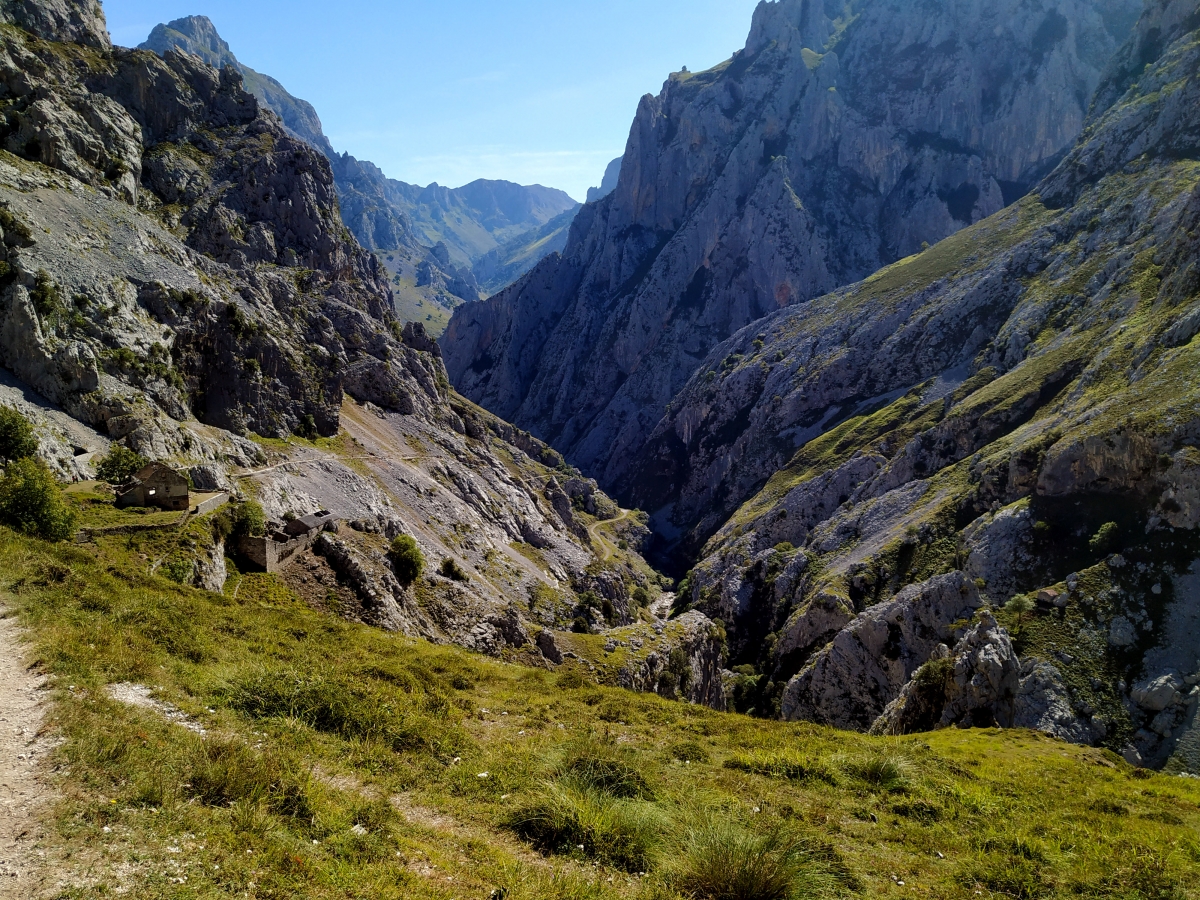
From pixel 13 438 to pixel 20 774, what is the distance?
34.0 meters

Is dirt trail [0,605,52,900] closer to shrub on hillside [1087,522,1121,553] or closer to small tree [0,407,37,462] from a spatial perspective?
small tree [0,407,37,462]

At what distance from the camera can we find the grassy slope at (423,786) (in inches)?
373

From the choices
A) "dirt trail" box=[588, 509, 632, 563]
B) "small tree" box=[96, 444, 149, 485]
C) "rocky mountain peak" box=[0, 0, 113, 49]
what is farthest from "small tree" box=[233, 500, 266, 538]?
"rocky mountain peak" box=[0, 0, 113, 49]

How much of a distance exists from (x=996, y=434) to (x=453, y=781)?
100m

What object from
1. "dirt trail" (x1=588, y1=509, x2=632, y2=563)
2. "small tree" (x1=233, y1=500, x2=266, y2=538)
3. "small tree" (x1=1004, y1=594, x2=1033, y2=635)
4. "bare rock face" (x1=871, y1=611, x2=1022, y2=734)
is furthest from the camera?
"dirt trail" (x1=588, y1=509, x2=632, y2=563)

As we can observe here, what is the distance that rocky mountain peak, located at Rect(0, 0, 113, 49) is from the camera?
8262cm

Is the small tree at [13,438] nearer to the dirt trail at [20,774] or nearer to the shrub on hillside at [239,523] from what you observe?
the shrub on hillside at [239,523]

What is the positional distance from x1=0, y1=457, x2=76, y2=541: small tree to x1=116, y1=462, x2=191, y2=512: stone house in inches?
232

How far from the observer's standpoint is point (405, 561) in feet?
159

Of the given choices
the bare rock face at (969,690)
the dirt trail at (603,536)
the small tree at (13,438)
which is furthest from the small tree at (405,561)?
the dirt trail at (603,536)

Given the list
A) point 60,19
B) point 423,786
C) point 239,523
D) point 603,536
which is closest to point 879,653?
point 239,523

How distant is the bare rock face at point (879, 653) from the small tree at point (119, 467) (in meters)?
67.6

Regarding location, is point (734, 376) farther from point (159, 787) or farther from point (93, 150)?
point (159, 787)

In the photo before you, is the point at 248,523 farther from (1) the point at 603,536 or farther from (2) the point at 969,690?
(1) the point at 603,536
